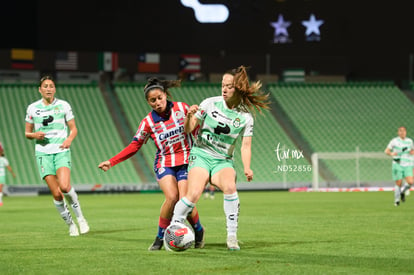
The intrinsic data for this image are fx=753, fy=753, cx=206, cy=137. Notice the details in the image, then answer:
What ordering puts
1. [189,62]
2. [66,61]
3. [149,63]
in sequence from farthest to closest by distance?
[189,62] < [149,63] < [66,61]

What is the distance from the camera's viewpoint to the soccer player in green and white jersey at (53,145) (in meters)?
12.3

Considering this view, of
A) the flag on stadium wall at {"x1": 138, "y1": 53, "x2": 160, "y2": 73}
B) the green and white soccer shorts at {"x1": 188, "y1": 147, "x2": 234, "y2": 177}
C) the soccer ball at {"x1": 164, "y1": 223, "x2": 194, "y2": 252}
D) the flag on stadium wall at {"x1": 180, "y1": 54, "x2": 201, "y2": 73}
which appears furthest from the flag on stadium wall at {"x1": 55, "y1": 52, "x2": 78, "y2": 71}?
the soccer ball at {"x1": 164, "y1": 223, "x2": 194, "y2": 252}

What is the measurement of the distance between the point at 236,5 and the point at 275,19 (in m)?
3.28

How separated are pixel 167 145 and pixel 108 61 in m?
31.1

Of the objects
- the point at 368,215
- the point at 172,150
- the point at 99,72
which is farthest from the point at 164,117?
the point at 99,72

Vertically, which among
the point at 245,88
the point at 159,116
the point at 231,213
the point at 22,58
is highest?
the point at 22,58

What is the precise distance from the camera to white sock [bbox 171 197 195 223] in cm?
903

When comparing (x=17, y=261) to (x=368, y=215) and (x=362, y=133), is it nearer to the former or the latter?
(x=368, y=215)

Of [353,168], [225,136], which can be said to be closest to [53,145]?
[225,136]

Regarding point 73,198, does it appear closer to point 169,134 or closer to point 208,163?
point 169,134

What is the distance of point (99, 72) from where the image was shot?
41.2 metres

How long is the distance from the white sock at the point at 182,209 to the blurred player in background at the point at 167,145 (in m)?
0.62

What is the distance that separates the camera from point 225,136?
9.45 metres

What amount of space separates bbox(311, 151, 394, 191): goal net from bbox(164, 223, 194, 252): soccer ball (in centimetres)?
2810
